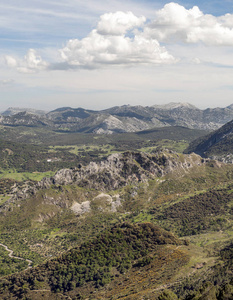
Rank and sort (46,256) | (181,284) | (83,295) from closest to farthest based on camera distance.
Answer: (181,284) < (83,295) < (46,256)

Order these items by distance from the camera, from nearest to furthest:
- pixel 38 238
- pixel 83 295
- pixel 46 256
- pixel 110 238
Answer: pixel 83 295 < pixel 110 238 < pixel 46 256 < pixel 38 238

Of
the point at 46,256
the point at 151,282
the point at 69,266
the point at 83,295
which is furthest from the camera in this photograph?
the point at 46,256

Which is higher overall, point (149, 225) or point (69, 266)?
point (149, 225)

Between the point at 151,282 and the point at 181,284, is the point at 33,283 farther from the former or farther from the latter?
the point at 181,284

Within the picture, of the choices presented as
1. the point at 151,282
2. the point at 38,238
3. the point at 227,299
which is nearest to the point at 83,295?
the point at 151,282

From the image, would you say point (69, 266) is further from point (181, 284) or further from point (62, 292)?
point (181, 284)

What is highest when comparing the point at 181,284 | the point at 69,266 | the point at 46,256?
the point at 181,284

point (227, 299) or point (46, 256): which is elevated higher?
point (227, 299)

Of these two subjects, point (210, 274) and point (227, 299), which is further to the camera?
point (210, 274)

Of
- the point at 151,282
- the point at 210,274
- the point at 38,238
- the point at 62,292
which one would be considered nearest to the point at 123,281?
the point at 151,282
